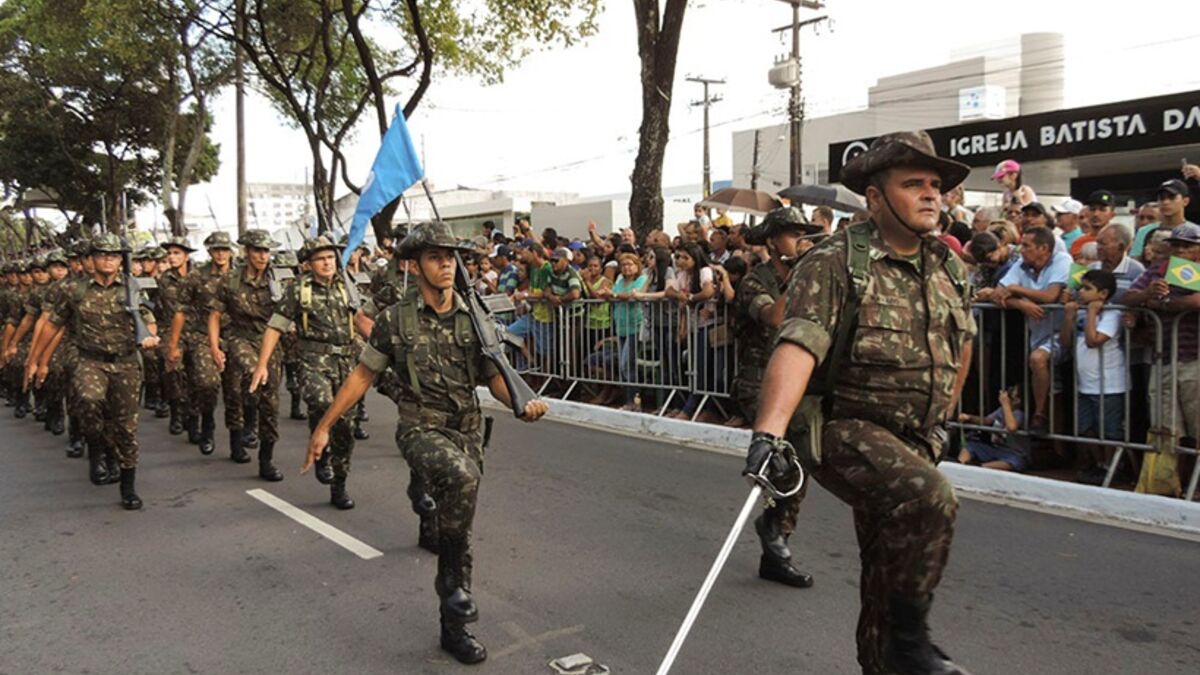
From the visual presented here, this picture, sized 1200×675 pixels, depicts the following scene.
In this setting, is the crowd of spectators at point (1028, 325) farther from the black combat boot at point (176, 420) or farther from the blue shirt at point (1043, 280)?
the black combat boot at point (176, 420)

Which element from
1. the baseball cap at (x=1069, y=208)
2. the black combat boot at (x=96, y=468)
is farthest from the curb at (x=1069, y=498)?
the black combat boot at (x=96, y=468)

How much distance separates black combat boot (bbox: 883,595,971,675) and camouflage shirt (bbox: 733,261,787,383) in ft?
6.57

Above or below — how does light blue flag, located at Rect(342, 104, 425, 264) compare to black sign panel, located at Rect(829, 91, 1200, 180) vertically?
below

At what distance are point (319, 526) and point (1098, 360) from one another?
5249 millimetres

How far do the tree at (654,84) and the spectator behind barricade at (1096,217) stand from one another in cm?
570

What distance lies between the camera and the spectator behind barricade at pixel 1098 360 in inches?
251

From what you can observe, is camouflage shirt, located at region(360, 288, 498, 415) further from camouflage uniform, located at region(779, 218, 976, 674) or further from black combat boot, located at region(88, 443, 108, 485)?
black combat boot, located at region(88, 443, 108, 485)

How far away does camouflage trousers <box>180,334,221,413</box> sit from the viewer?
8.99 meters

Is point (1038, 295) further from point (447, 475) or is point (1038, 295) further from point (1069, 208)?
point (447, 475)

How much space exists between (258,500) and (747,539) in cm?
360

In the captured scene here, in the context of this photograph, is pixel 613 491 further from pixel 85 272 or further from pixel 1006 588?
pixel 85 272

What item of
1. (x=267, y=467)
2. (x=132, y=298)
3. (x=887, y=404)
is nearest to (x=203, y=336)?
(x=132, y=298)

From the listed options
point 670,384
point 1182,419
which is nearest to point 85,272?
point 670,384

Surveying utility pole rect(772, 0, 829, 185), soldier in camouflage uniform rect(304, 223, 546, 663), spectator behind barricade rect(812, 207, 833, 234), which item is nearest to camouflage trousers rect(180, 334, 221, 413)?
soldier in camouflage uniform rect(304, 223, 546, 663)
